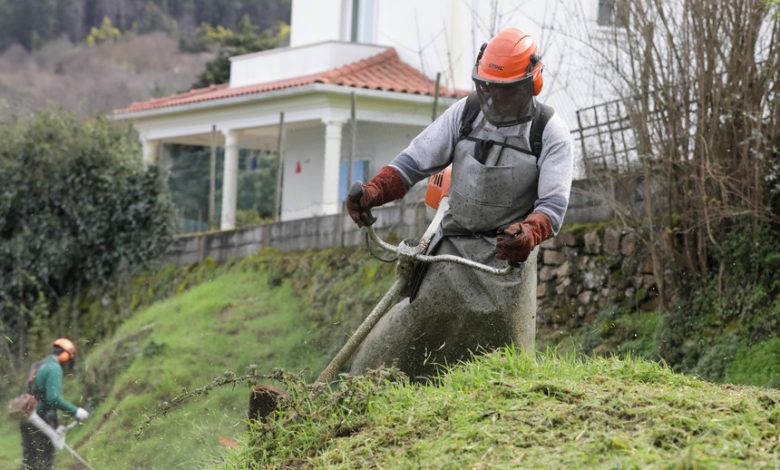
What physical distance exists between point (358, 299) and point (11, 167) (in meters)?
10.5

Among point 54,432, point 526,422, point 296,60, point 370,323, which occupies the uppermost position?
point 296,60

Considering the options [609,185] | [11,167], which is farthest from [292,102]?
[609,185]

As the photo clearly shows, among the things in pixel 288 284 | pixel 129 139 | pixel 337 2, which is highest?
pixel 337 2

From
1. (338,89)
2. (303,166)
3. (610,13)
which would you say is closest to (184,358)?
(610,13)

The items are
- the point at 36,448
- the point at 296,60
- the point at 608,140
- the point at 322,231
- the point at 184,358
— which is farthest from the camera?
the point at 296,60

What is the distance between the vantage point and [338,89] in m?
23.4

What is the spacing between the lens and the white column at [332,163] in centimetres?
2271

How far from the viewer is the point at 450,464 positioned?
18.6ft

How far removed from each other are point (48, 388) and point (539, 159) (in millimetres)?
7911

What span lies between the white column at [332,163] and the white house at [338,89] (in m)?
0.02

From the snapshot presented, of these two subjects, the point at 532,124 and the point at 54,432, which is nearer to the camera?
the point at 532,124

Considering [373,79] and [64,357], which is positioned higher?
[373,79]

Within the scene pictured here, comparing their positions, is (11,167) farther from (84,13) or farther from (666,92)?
(84,13)

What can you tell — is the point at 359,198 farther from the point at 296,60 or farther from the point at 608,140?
the point at 296,60
